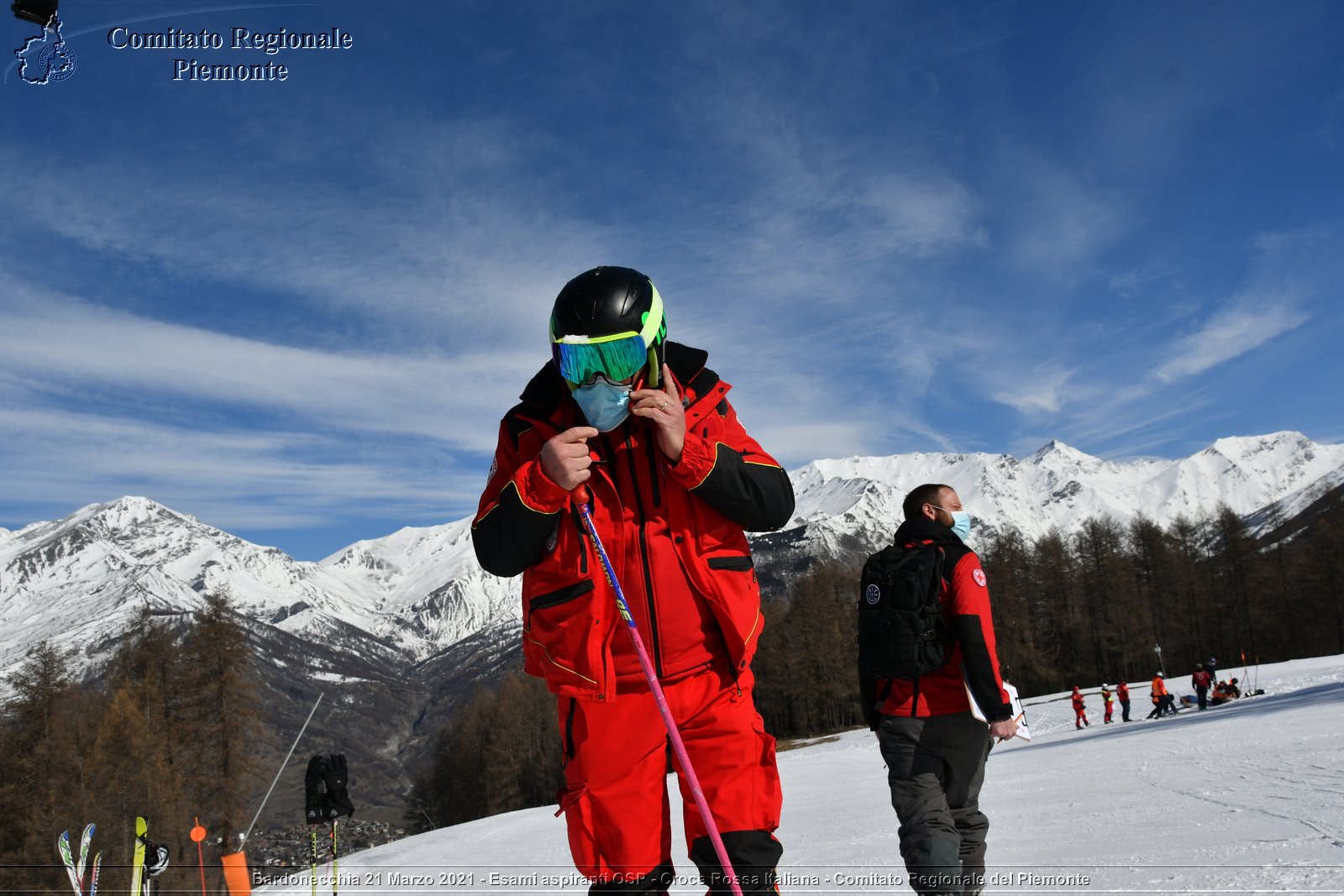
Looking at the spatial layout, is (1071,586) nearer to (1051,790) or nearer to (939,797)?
(1051,790)

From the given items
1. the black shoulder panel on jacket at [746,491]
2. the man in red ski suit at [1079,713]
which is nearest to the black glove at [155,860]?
the black shoulder panel on jacket at [746,491]

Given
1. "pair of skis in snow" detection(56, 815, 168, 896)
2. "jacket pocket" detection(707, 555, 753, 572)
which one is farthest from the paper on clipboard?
"pair of skis in snow" detection(56, 815, 168, 896)

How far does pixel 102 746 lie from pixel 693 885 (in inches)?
1222

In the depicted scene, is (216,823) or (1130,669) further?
(1130,669)

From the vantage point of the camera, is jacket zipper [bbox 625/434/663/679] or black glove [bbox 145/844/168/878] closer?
jacket zipper [bbox 625/434/663/679]

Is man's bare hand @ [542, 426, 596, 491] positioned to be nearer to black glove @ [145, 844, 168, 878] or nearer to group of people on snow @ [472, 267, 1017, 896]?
group of people on snow @ [472, 267, 1017, 896]

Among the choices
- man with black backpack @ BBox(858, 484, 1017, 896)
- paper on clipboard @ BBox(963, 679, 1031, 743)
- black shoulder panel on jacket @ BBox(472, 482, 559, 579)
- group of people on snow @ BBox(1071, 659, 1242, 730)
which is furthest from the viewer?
group of people on snow @ BBox(1071, 659, 1242, 730)

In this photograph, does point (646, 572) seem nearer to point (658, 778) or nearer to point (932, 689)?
point (658, 778)

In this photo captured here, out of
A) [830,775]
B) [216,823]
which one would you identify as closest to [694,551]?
[830,775]

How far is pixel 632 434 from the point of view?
2.80 m

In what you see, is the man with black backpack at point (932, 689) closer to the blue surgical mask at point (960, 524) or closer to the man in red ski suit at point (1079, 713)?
the blue surgical mask at point (960, 524)

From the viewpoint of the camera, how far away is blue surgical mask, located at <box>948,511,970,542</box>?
A: 4906 mm

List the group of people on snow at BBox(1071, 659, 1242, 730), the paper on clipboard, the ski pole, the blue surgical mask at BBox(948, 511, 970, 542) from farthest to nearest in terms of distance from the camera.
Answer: the group of people on snow at BBox(1071, 659, 1242, 730), the blue surgical mask at BBox(948, 511, 970, 542), the paper on clipboard, the ski pole

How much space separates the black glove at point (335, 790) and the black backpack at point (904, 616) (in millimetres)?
3455
